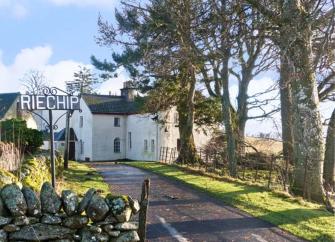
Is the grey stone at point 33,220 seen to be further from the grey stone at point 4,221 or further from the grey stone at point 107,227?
the grey stone at point 107,227

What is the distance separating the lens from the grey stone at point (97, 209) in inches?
311

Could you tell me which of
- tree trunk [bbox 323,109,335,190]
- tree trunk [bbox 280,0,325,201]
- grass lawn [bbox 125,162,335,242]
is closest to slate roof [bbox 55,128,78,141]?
tree trunk [bbox 323,109,335,190]

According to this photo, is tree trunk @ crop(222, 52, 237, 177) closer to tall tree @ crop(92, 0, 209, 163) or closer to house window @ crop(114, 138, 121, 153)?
tall tree @ crop(92, 0, 209, 163)

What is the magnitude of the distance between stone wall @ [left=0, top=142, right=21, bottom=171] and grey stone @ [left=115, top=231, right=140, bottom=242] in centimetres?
405

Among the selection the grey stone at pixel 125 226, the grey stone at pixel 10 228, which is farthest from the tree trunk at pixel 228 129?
the grey stone at pixel 10 228

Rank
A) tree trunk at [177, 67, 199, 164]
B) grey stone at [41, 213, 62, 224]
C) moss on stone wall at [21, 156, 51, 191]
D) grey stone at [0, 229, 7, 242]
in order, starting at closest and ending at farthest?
grey stone at [0, 229, 7, 242], grey stone at [41, 213, 62, 224], moss on stone wall at [21, 156, 51, 191], tree trunk at [177, 67, 199, 164]

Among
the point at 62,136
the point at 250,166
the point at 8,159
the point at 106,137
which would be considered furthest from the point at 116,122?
the point at 8,159

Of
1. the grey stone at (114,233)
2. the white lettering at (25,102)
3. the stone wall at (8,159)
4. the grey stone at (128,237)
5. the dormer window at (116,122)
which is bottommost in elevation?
the grey stone at (128,237)

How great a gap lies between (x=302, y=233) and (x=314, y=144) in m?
5.58

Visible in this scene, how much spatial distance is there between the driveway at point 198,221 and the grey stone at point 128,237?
1.58 m

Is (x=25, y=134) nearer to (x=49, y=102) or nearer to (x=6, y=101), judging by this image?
(x=49, y=102)

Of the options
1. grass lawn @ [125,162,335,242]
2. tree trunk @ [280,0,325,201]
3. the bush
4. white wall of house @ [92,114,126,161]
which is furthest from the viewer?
white wall of house @ [92,114,126,161]

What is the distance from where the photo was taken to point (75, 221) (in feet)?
25.8

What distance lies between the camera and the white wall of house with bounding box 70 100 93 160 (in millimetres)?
50781
